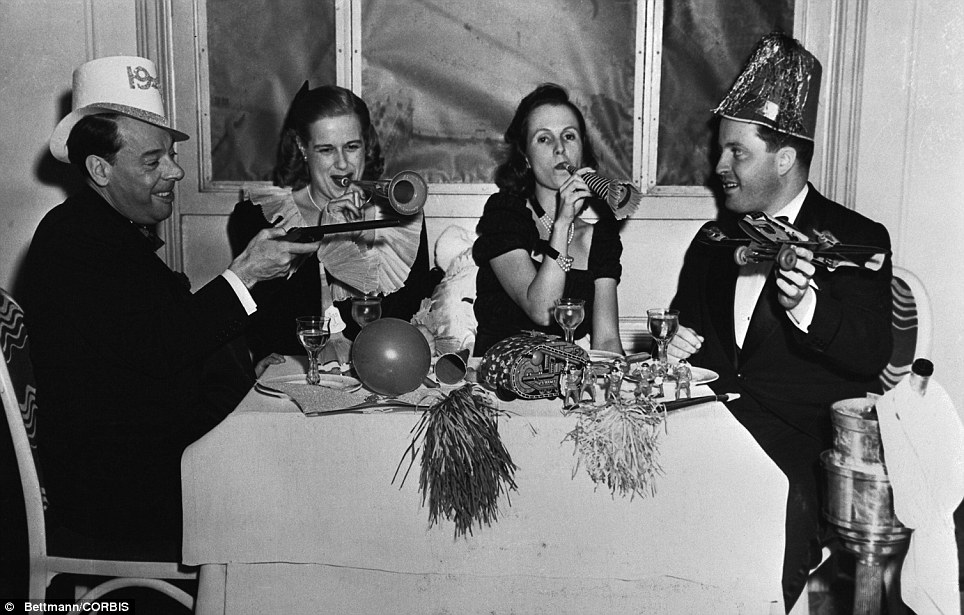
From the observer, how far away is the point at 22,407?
230 cm

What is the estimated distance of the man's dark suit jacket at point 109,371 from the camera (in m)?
2.31

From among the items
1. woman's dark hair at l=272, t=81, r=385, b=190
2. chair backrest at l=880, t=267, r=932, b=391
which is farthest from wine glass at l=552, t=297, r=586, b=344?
woman's dark hair at l=272, t=81, r=385, b=190

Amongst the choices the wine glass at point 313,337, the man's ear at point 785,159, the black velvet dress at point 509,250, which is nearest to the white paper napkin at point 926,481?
the man's ear at point 785,159

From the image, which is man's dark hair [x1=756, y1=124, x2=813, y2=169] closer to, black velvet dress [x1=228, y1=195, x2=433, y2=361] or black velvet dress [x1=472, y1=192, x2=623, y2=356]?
black velvet dress [x1=472, y1=192, x2=623, y2=356]

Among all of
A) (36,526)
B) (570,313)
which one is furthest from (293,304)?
(570,313)

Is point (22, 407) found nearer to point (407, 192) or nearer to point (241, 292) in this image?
point (241, 292)

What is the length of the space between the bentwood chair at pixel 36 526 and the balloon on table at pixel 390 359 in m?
0.68

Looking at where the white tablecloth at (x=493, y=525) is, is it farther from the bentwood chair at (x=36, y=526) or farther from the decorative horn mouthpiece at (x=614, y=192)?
the decorative horn mouthpiece at (x=614, y=192)

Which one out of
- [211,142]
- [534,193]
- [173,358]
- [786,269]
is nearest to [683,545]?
[786,269]

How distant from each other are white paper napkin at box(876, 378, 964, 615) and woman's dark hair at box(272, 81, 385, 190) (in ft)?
6.53

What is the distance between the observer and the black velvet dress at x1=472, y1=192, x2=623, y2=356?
317cm

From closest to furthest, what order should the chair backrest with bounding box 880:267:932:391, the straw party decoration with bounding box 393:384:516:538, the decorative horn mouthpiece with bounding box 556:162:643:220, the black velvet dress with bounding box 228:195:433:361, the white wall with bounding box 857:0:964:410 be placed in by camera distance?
the straw party decoration with bounding box 393:384:516:538, the chair backrest with bounding box 880:267:932:391, the decorative horn mouthpiece with bounding box 556:162:643:220, the black velvet dress with bounding box 228:195:433:361, the white wall with bounding box 857:0:964:410

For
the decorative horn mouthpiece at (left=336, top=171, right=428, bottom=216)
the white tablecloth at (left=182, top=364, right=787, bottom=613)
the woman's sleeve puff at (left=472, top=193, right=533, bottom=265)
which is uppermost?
the decorative horn mouthpiece at (left=336, top=171, right=428, bottom=216)

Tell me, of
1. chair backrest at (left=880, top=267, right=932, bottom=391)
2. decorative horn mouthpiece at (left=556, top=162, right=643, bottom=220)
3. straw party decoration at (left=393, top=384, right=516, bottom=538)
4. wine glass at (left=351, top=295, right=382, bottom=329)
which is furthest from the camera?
decorative horn mouthpiece at (left=556, top=162, right=643, bottom=220)
